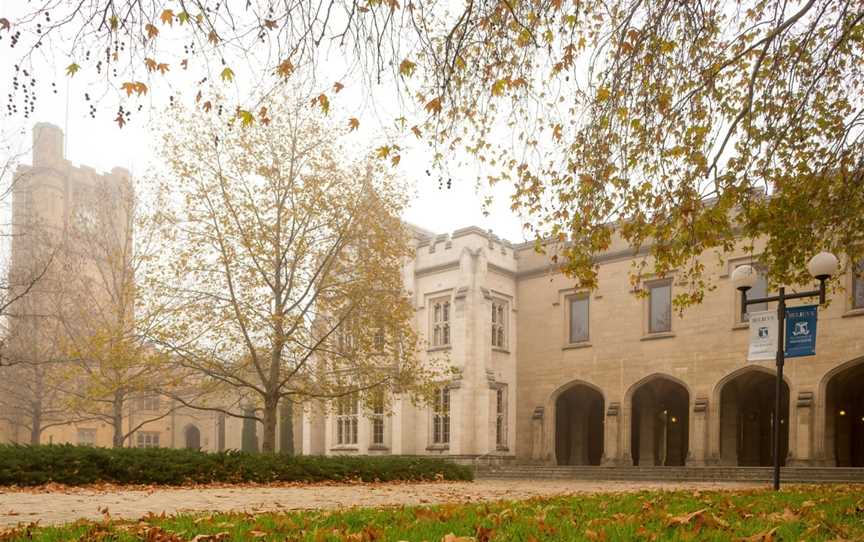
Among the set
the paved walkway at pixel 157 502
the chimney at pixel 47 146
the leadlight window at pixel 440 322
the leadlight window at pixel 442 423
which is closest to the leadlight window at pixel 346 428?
the leadlight window at pixel 442 423

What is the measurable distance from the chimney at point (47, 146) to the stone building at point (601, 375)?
1539 inches

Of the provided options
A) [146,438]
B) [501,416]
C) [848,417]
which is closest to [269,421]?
[501,416]

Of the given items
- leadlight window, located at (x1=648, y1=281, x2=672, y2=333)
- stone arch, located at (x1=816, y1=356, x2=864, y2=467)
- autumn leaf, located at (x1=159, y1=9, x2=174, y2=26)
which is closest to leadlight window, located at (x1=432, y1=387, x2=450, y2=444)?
leadlight window, located at (x1=648, y1=281, x2=672, y2=333)

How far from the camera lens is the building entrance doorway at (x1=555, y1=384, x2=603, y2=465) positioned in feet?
98.7

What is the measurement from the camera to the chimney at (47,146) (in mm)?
58000

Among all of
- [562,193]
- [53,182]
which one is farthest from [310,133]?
[53,182]

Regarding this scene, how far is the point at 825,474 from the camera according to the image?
19.7 meters

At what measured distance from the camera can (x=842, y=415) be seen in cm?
2483

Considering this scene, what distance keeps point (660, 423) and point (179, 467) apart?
20.2 meters

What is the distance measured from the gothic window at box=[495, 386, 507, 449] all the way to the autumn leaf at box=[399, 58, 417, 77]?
23260 mm

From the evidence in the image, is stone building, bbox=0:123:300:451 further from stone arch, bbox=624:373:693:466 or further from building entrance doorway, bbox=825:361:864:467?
building entrance doorway, bbox=825:361:864:467

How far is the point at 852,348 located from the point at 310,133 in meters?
16.4

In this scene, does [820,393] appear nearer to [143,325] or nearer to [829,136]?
[829,136]

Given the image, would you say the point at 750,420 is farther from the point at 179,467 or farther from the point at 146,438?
the point at 146,438
